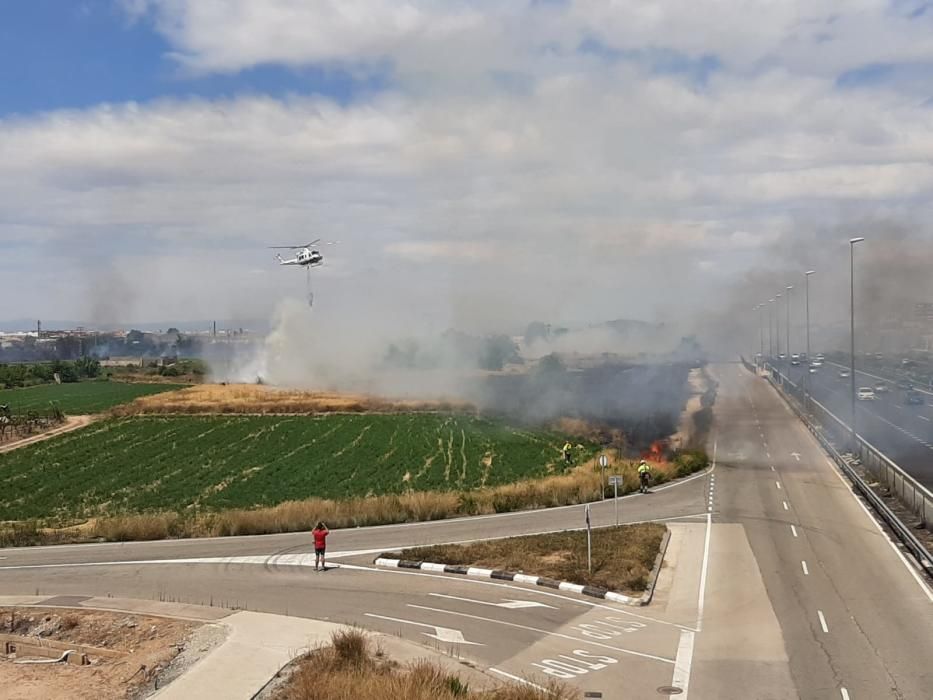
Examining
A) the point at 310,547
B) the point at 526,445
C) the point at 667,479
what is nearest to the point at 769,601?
the point at 310,547

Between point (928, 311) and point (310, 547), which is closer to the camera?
point (310, 547)

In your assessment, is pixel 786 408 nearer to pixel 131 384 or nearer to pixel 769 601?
pixel 769 601

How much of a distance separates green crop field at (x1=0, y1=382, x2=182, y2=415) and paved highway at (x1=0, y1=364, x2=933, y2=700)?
208ft

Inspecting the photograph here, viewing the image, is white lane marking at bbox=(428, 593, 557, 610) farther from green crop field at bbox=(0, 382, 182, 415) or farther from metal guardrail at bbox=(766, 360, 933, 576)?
green crop field at bbox=(0, 382, 182, 415)

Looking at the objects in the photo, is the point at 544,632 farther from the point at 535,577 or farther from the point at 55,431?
the point at 55,431

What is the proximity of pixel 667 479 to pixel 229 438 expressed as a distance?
3366 centimetres

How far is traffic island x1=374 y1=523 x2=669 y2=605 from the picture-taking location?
75.2 feet

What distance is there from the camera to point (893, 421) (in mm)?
60000

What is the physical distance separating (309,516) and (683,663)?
19386 millimetres

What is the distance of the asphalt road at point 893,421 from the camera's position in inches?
1654

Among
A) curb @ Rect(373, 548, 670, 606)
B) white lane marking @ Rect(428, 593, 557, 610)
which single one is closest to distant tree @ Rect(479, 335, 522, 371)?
curb @ Rect(373, 548, 670, 606)

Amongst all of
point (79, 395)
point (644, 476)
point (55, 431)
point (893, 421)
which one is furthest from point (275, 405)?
point (644, 476)

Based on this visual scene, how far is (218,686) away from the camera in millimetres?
15445

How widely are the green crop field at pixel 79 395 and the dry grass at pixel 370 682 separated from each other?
76.2 metres
